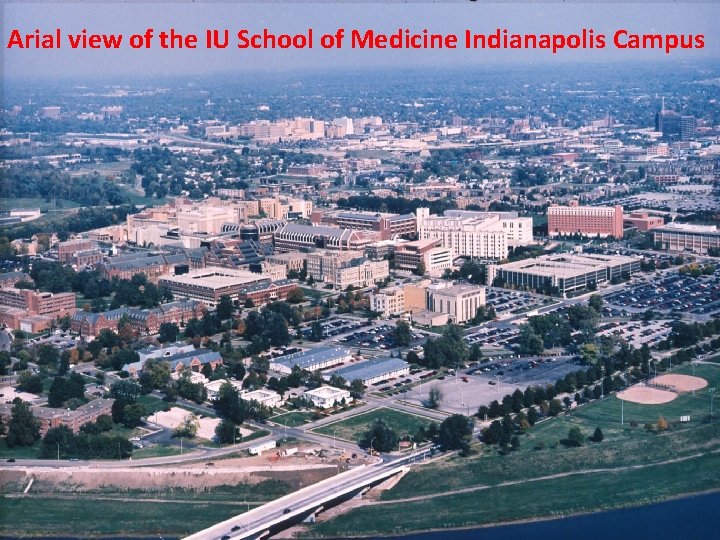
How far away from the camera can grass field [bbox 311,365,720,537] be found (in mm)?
9148

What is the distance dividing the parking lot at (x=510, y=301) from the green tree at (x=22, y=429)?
21.0 feet

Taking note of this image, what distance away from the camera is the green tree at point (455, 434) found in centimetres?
1021

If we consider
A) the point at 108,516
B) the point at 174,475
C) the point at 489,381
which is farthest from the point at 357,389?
the point at 108,516

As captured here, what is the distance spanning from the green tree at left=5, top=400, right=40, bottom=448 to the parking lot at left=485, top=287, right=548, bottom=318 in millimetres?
6412

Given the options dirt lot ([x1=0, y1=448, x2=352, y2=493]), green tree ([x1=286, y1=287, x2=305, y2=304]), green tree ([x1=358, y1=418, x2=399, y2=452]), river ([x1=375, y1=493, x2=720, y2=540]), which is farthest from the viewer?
green tree ([x1=286, y1=287, x2=305, y2=304])

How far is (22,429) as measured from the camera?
10.6 metres

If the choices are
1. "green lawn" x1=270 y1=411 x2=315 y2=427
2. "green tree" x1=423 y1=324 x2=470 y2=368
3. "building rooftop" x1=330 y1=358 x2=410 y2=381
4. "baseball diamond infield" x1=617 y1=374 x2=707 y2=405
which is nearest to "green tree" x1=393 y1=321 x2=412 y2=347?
"green tree" x1=423 y1=324 x2=470 y2=368

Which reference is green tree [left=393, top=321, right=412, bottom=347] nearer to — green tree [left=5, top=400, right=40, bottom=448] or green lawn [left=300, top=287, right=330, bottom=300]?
green lawn [left=300, top=287, right=330, bottom=300]

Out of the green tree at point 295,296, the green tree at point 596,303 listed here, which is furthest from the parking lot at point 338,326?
the green tree at point 596,303

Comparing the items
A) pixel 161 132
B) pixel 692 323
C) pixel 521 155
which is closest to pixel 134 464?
pixel 692 323

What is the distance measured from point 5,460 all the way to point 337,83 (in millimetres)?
45027

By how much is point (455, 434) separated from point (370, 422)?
3.36 feet

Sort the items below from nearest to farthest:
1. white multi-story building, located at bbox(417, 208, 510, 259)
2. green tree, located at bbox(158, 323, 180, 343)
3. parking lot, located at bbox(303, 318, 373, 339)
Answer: green tree, located at bbox(158, 323, 180, 343) < parking lot, located at bbox(303, 318, 373, 339) < white multi-story building, located at bbox(417, 208, 510, 259)

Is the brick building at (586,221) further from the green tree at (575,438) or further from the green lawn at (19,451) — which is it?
the green lawn at (19,451)
